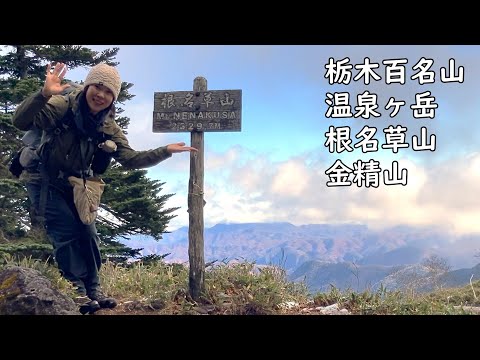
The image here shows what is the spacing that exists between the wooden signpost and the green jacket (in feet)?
1.08

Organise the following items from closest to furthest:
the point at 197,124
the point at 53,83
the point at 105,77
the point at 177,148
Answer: the point at 53,83
the point at 105,77
the point at 177,148
the point at 197,124

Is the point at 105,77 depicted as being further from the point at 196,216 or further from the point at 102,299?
the point at 102,299

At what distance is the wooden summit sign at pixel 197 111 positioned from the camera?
4.19m

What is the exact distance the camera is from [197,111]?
13.9 feet

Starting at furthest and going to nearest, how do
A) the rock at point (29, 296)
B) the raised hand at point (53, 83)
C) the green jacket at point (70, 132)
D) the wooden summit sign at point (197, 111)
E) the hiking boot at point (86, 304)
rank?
the wooden summit sign at point (197, 111), the hiking boot at point (86, 304), the rock at point (29, 296), the green jacket at point (70, 132), the raised hand at point (53, 83)

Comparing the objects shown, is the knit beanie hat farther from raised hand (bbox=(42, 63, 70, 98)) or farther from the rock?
the rock

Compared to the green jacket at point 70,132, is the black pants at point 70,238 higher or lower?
lower

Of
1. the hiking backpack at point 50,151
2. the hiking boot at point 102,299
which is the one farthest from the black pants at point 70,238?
the hiking backpack at point 50,151

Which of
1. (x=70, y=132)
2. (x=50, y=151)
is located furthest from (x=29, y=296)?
(x=70, y=132)

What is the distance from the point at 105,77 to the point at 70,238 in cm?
111

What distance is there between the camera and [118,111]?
4223 mm

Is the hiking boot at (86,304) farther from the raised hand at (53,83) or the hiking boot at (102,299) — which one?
the raised hand at (53,83)
